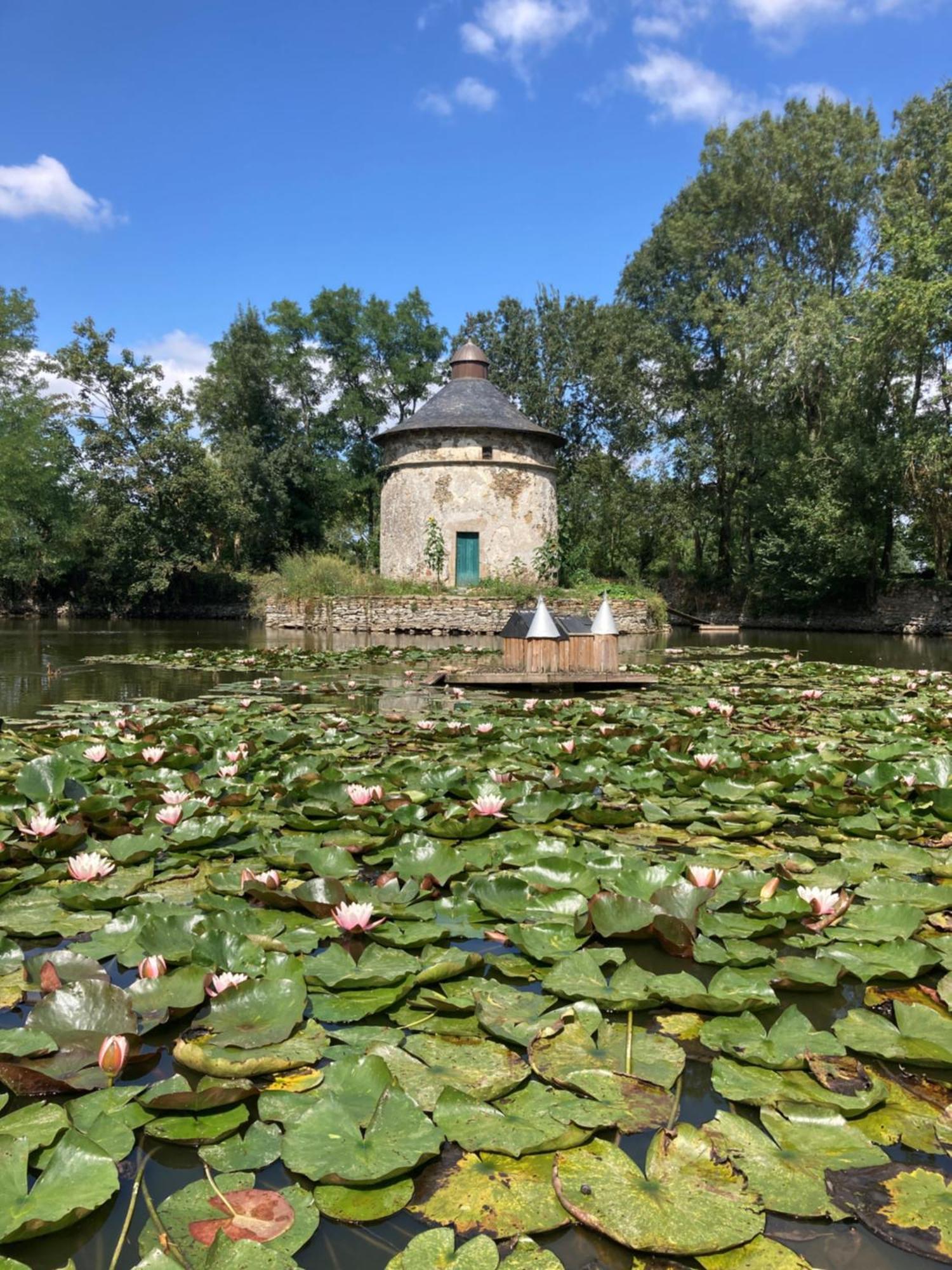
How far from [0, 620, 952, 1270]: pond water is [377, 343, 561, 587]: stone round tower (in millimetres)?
5084

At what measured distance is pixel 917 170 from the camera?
2716 centimetres

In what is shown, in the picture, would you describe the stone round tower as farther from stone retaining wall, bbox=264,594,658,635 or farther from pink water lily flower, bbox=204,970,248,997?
pink water lily flower, bbox=204,970,248,997

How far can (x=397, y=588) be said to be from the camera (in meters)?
24.3

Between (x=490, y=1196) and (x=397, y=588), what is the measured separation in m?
23.1

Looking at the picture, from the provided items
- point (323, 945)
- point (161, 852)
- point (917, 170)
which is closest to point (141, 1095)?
point (323, 945)

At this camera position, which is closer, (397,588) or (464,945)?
(464,945)

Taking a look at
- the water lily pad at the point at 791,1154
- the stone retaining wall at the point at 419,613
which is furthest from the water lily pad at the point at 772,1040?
the stone retaining wall at the point at 419,613

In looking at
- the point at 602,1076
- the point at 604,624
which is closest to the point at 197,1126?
the point at 602,1076

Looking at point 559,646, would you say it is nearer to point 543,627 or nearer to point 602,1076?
point 543,627

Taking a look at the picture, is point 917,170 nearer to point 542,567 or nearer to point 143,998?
point 542,567

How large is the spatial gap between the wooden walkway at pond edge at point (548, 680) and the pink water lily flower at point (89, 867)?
6313 mm


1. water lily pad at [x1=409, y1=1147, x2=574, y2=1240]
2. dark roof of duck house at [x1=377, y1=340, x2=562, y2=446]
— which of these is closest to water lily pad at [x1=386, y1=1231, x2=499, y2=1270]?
water lily pad at [x1=409, y1=1147, x2=574, y2=1240]

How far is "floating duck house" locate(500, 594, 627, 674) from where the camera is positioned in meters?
9.27

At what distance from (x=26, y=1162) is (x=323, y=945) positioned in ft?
3.91
